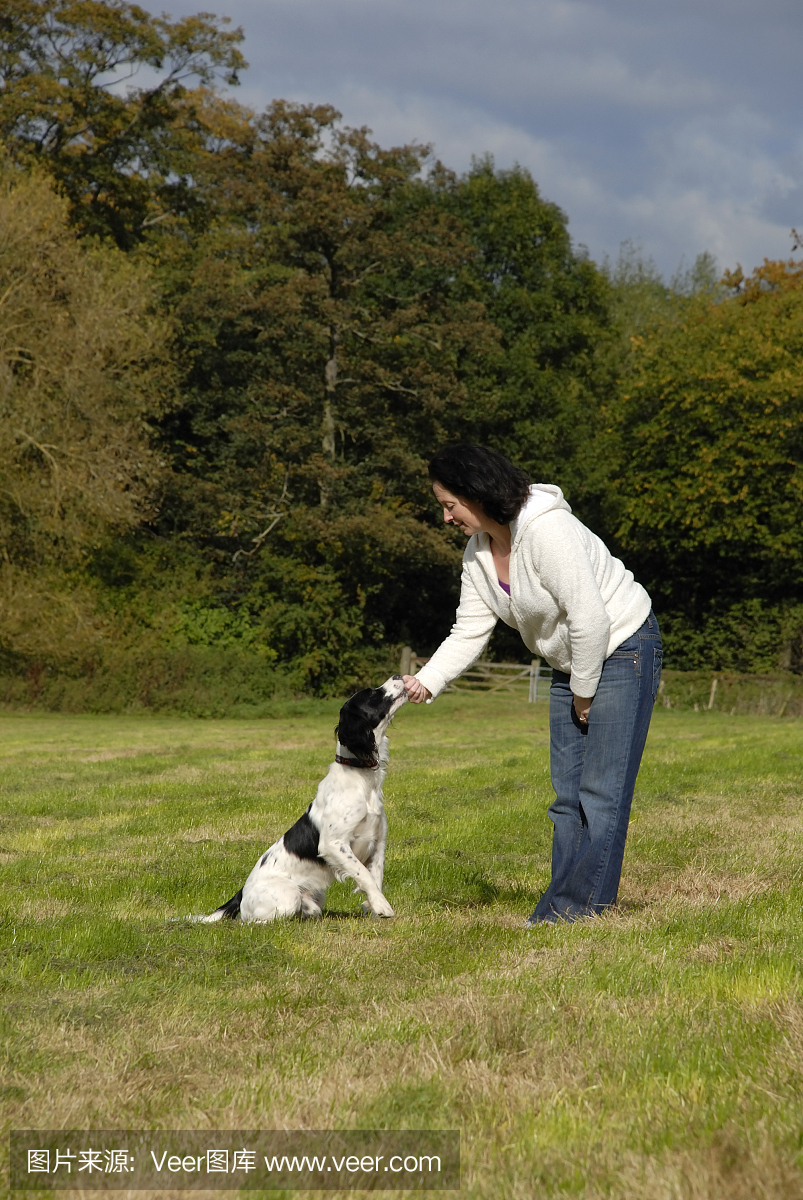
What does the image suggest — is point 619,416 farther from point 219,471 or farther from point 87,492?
point 87,492

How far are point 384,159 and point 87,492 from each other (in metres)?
13.5

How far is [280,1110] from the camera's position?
2914 millimetres

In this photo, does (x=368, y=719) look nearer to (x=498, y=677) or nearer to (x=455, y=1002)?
(x=455, y=1002)

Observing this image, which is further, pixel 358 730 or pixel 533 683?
pixel 533 683

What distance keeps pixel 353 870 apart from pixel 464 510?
2033 millimetres

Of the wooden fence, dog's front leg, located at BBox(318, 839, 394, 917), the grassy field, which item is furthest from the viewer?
the wooden fence

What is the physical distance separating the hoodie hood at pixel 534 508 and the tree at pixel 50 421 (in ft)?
74.8

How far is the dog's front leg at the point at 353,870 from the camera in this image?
5.64 metres

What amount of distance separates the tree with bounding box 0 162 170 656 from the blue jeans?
22.7 m

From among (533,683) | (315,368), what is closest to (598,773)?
(533,683)

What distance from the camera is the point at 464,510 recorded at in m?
4.96

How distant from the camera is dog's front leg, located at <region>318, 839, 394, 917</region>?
222 inches

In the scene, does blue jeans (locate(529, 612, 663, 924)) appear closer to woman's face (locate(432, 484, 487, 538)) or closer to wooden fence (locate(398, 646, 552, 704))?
woman's face (locate(432, 484, 487, 538))

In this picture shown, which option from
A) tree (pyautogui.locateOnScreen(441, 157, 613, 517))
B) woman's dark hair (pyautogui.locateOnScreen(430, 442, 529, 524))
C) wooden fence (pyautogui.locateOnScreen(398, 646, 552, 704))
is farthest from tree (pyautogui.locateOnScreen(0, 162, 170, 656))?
woman's dark hair (pyautogui.locateOnScreen(430, 442, 529, 524))
